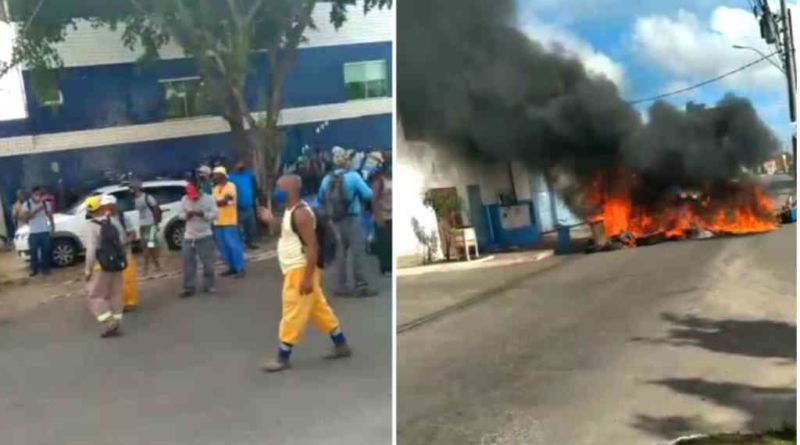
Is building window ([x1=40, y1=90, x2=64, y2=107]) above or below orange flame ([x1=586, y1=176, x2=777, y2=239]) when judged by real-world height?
above

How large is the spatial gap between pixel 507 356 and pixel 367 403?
19.1 inches

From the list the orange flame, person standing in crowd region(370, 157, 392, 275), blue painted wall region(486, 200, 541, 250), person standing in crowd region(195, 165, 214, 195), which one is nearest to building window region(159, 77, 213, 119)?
person standing in crowd region(195, 165, 214, 195)

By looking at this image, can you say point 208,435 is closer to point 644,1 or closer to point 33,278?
point 33,278

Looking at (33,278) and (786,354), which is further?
(786,354)

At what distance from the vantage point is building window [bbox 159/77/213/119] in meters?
3.20

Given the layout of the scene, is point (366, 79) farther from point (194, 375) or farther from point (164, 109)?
point (194, 375)

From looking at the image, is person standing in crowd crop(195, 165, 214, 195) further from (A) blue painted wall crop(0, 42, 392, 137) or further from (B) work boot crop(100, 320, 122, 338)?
(B) work boot crop(100, 320, 122, 338)

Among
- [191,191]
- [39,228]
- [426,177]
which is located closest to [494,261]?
[426,177]

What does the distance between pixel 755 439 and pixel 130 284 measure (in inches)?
83.7

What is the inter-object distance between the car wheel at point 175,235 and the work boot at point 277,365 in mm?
470

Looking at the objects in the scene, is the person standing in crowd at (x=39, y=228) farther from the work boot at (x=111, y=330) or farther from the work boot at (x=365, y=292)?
the work boot at (x=365, y=292)

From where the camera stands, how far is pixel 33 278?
316 cm

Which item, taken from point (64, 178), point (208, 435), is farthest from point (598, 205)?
point (64, 178)

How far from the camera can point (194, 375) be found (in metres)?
3.22
